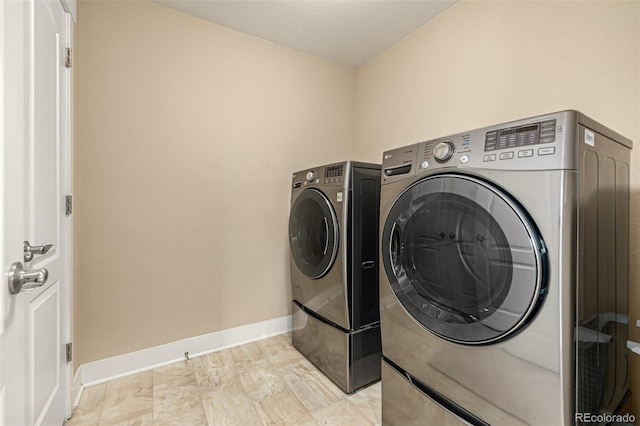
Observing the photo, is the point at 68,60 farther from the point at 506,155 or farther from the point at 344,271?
the point at 506,155

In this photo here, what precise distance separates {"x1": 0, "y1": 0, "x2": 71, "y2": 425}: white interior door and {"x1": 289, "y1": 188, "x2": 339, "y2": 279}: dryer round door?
125 cm

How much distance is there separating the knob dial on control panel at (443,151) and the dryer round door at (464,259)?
0.07m

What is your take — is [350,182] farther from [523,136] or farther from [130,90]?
[130,90]

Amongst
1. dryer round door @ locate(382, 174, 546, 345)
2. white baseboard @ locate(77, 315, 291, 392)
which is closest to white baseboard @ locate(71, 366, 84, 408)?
white baseboard @ locate(77, 315, 291, 392)

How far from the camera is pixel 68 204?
1.47m

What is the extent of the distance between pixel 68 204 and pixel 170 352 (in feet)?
3.80

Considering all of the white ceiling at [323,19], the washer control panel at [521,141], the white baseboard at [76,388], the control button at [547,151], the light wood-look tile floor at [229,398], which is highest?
the white ceiling at [323,19]

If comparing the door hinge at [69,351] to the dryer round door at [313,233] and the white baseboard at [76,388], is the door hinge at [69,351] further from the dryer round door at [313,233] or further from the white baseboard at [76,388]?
the dryer round door at [313,233]

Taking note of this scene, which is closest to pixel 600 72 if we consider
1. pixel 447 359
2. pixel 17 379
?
pixel 447 359

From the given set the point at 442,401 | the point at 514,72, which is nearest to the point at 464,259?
the point at 442,401

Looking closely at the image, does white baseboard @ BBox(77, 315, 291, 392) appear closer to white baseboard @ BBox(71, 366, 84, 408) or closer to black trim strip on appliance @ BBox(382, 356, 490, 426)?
white baseboard @ BBox(71, 366, 84, 408)

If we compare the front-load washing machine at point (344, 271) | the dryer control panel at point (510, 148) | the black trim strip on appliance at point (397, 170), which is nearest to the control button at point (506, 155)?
the dryer control panel at point (510, 148)

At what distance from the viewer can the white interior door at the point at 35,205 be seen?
76 cm

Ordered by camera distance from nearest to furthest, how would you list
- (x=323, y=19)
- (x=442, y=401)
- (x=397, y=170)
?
(x=442, y=401) < (x=397, y=170) < (x=323, y=19)
